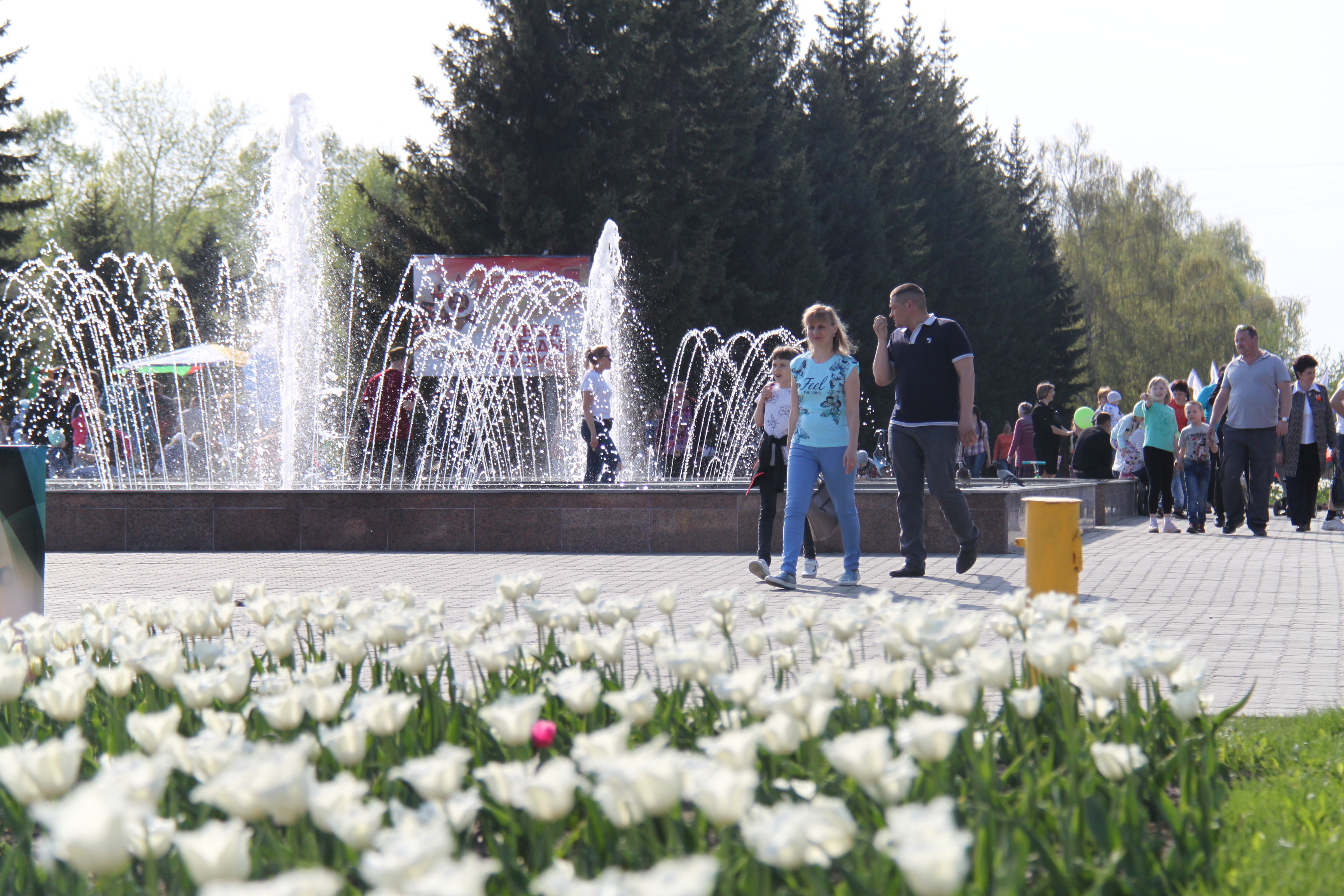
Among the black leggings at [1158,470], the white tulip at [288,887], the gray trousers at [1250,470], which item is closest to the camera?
the white tulip at [288,887]

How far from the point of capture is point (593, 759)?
2035mm

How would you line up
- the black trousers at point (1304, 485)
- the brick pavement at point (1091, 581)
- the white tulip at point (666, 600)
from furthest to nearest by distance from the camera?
the black trousers at point (1304, 485)
the brick pavement at point (1091, 581)
the white tulip at point (666, 600)

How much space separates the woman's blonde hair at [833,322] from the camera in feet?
27.7

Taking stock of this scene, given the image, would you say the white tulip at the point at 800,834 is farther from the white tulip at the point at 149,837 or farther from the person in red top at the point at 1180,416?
the person in red top at the point at 1180,416

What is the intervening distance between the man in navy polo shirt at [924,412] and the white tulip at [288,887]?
24.3 feet

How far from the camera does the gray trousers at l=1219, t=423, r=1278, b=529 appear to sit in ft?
42.6

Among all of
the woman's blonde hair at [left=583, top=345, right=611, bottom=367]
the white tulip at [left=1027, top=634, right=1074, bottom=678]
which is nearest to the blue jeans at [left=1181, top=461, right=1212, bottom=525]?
the woman's blonde hair at [left=583, top=345, right=611, bottom=367]

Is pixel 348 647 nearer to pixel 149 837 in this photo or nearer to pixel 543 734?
pixel 543 734

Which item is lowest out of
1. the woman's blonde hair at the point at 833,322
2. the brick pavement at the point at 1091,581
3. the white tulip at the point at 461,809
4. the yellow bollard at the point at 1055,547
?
the brick pavement at the point at 1091,581

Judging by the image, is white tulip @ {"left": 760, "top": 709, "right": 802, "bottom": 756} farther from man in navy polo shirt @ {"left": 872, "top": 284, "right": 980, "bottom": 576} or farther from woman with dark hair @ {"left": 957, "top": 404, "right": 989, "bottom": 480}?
woman with dark hair @ {"left": 957, "top": 404, "right": 989, "bottom": 480}

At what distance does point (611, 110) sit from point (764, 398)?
70.9 ft

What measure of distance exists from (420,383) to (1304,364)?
708 inches

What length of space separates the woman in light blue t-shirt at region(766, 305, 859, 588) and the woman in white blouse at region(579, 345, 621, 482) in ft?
17.5

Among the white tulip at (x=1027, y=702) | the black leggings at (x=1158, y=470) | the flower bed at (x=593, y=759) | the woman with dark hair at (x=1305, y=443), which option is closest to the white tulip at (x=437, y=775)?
the flower bed at (x=593, y=759)
